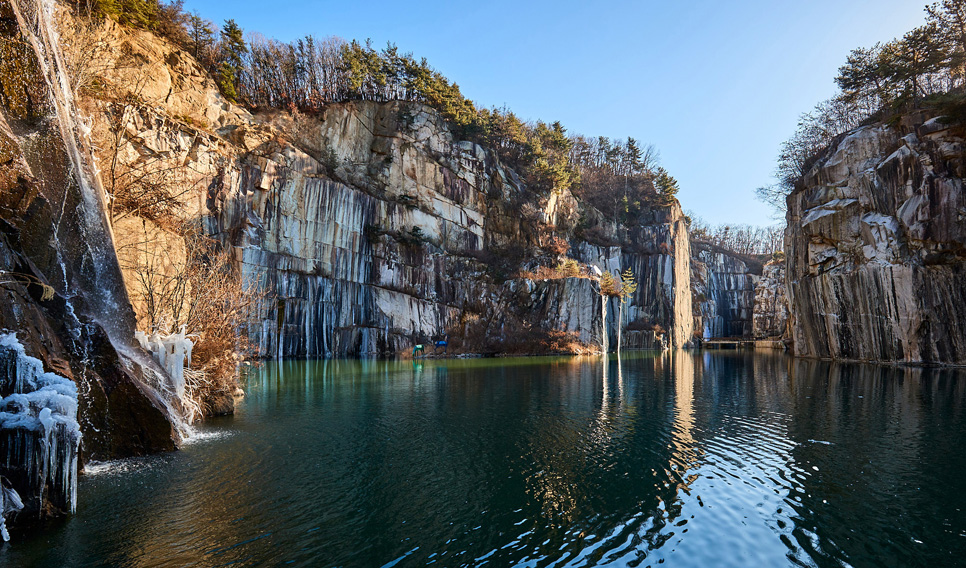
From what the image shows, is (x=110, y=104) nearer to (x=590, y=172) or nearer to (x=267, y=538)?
(x=267, y=538)

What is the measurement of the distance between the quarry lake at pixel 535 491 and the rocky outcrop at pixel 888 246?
19.2 m

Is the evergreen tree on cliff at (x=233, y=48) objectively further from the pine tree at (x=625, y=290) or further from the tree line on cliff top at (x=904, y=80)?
the tree line on cliff top at (x=904, y=80)

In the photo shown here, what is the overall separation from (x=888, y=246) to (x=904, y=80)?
15585mm

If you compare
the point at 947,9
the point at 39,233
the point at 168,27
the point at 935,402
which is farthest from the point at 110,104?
the point at 947,9

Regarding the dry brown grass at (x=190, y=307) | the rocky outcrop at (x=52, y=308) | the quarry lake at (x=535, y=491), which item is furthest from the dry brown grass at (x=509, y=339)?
the rocky outcrop at (x=52, y=308)

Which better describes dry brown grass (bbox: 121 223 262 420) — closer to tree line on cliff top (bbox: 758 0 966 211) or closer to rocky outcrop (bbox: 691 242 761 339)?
tree line on cliff top (bbox: 758 0 966 211)

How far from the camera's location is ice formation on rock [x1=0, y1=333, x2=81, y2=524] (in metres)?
5.82

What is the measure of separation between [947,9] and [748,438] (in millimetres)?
42815

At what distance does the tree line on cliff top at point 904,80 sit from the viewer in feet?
111

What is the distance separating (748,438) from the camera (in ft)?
39.8

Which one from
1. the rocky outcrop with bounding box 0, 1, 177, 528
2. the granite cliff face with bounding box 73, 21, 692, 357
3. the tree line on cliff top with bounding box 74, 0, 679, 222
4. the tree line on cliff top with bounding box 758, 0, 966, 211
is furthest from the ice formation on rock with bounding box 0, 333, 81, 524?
the tree line on cliff top with bounding box 758, 0, 966, 211

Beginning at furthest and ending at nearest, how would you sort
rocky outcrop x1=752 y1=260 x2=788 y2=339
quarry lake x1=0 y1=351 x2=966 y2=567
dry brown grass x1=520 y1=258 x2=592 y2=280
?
1. rocky outcrop x1=752 y1=260 x2=788 y2=339
2. dry brown grass x1=520 y1=258 x2=592 y2=280
3. quarry lake x1=0 y1=351 x2=966 y2=567

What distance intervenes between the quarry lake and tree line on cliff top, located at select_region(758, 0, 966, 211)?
29.7 meters

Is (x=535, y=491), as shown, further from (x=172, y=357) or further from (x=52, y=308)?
(x=172, y=357)
